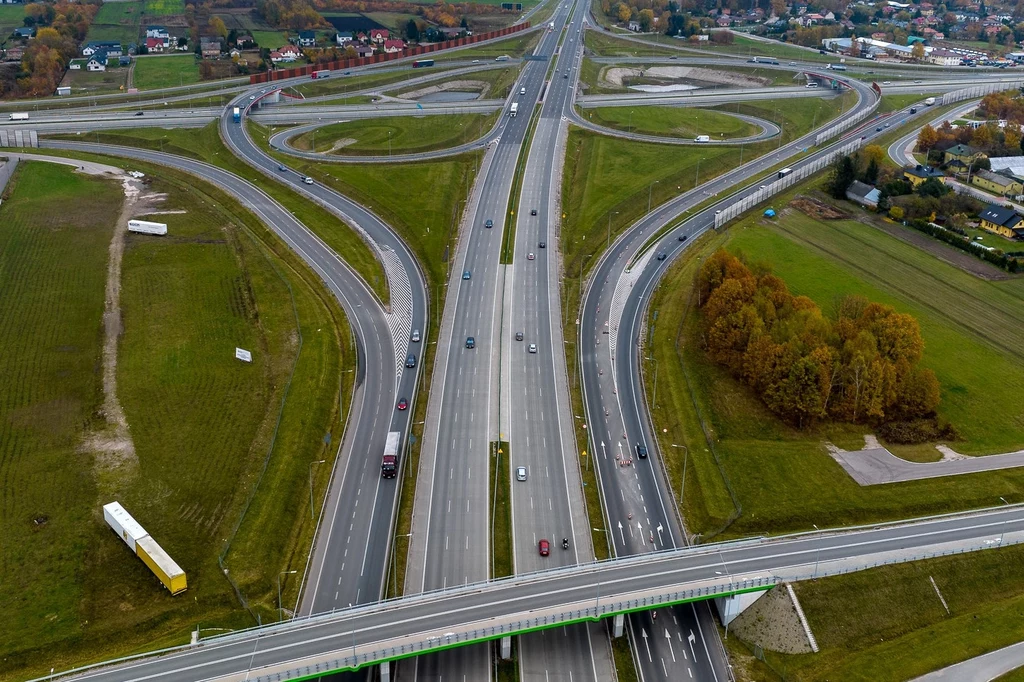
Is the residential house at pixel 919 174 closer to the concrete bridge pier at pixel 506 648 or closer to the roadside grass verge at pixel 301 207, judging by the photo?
the roadside grass verge at pixel 301 207

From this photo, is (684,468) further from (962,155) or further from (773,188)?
(962,155)

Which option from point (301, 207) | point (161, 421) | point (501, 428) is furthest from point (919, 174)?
point (161, 421)

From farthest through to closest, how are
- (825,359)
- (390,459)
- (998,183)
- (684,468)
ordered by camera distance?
(998,183)
(825,359)
(684,468)
(390,459)

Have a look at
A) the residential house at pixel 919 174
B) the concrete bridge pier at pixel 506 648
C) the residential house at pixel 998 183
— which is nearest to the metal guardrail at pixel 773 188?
the residential house at pixel 919 174

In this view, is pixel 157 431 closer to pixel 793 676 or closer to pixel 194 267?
pixel 194 267

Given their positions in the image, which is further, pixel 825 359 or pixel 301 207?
pixel 301 207

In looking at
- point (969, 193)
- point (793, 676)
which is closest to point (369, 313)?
point (793, 676)

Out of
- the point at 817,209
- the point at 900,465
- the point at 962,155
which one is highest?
the point at 962,155

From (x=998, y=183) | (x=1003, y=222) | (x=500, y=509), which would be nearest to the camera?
(x=500, y=509)
